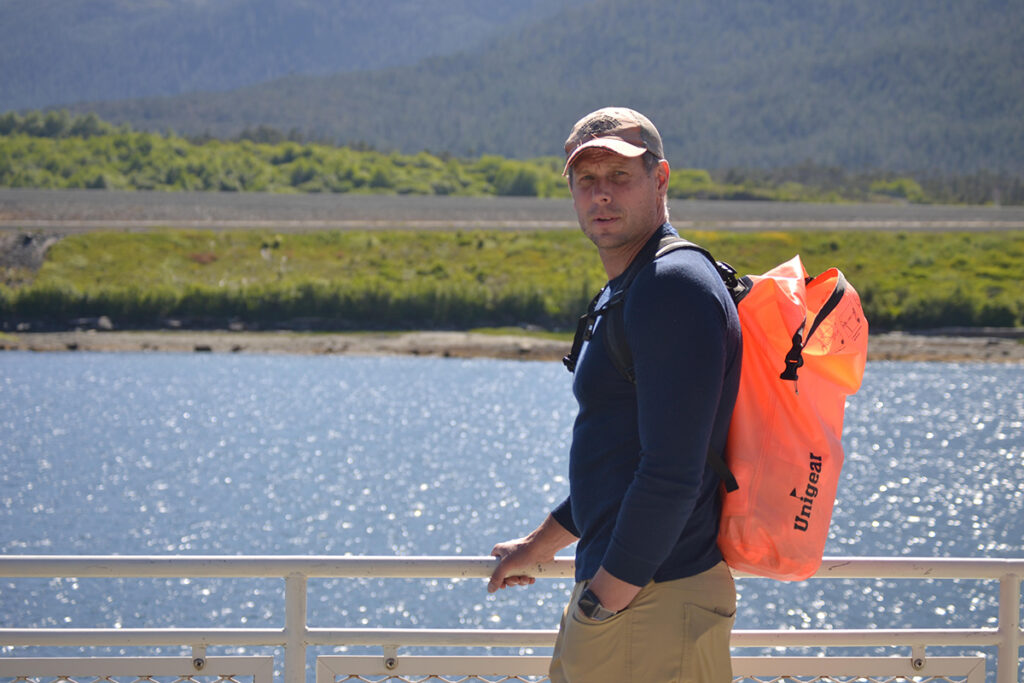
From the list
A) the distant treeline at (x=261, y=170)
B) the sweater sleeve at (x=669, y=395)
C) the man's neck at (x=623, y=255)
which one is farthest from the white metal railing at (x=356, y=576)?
the distant treeline at (x=261, y=170)

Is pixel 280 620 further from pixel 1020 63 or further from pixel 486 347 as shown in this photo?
pixel 1020 63

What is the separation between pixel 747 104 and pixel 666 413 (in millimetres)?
186063

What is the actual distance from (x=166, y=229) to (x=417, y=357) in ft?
58.4

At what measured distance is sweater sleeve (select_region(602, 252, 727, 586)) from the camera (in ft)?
6.88

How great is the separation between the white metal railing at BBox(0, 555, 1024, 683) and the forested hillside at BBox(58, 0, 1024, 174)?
505ft

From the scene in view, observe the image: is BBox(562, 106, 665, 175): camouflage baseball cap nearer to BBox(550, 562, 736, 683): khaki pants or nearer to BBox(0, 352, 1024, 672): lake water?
BBox(550, 562, 736, 683): khaki pants

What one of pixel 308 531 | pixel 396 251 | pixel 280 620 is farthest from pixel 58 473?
pixel 396 251

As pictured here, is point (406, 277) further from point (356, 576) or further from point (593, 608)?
point (593, 608)

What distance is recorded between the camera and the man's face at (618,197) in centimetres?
237

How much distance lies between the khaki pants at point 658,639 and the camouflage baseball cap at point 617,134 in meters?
0.92

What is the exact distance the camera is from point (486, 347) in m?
39.5

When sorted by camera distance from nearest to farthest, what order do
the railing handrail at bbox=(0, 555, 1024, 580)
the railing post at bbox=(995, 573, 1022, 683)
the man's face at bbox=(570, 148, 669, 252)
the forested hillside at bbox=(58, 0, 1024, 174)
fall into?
the man's face at bbox=(570, 148, 669, 252), the railing handrail at bbox=(0, 555, 1024, 580), the railing post at bbox=(995, 573, 1022, 683), the forested hillside at bbox=(58, 0, 1024, 174)

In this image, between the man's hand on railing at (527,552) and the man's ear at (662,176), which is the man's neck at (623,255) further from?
the man's hand on railing at (527,552)

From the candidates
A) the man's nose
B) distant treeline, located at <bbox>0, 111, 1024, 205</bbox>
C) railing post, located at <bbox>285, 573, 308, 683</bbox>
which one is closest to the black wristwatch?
the man's nose
